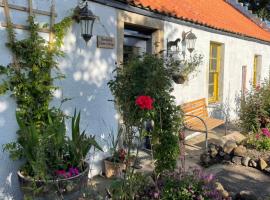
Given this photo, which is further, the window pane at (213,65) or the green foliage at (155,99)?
the window pane at (213,65)

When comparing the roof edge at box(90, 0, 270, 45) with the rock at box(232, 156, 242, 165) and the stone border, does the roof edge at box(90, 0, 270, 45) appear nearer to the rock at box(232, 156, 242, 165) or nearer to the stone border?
the stone border

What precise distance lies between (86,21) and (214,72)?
6099mm

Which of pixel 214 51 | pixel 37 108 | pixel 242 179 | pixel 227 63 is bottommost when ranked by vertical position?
pixel 242 179

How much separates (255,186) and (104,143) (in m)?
2.55

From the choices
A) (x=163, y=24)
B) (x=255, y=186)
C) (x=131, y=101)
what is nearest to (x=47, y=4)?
(x=131, y=101)

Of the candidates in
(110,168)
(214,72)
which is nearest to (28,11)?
(110,168)

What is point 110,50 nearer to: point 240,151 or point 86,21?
point 86,21

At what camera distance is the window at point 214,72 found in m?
9.64

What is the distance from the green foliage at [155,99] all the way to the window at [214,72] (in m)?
5.50

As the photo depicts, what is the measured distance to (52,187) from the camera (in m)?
3.64

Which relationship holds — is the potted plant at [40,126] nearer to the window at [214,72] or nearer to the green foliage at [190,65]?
the green foliage at [190,65]

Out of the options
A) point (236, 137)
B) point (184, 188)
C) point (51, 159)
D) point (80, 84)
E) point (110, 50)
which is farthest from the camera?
point (236, 137)

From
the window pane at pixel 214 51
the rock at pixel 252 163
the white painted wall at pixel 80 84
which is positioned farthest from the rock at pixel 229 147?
the window pane at pixel 214 51

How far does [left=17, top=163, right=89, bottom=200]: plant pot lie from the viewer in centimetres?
358
